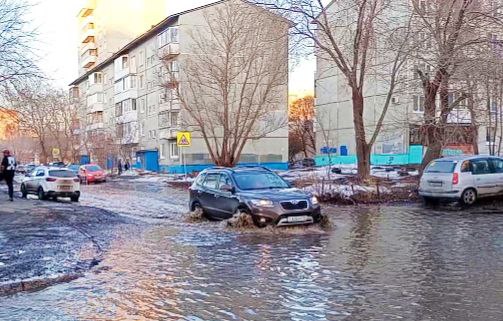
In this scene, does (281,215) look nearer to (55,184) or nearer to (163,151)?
(55,184)

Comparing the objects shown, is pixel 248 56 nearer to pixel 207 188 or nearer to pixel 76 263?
pixel 207 188

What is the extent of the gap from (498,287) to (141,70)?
6324cm

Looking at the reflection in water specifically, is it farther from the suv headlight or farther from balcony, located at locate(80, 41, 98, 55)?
balcony, located at locate(80, 41, 98, 55)

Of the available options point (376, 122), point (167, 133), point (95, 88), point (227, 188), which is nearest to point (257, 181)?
point (227, 188)

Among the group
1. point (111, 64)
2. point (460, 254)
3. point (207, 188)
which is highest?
point (111, 64)

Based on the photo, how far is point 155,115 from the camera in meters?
63.8

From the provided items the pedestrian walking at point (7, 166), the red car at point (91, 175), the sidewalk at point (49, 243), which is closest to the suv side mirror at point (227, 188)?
the sidewalk at point (49, 243)

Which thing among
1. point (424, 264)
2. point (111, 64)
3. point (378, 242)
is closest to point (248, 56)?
point (378, 242)

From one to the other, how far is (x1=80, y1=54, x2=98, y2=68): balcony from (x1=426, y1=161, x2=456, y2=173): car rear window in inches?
3461

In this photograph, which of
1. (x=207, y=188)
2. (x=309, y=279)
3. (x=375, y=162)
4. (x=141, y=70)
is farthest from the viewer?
(x=141, y=70)

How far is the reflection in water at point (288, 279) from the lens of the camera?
21.7 feet

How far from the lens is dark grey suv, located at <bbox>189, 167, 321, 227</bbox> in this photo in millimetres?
13336

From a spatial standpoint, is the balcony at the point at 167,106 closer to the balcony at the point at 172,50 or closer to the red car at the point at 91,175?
the balcony at the point at 172,50

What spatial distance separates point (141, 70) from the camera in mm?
67812
